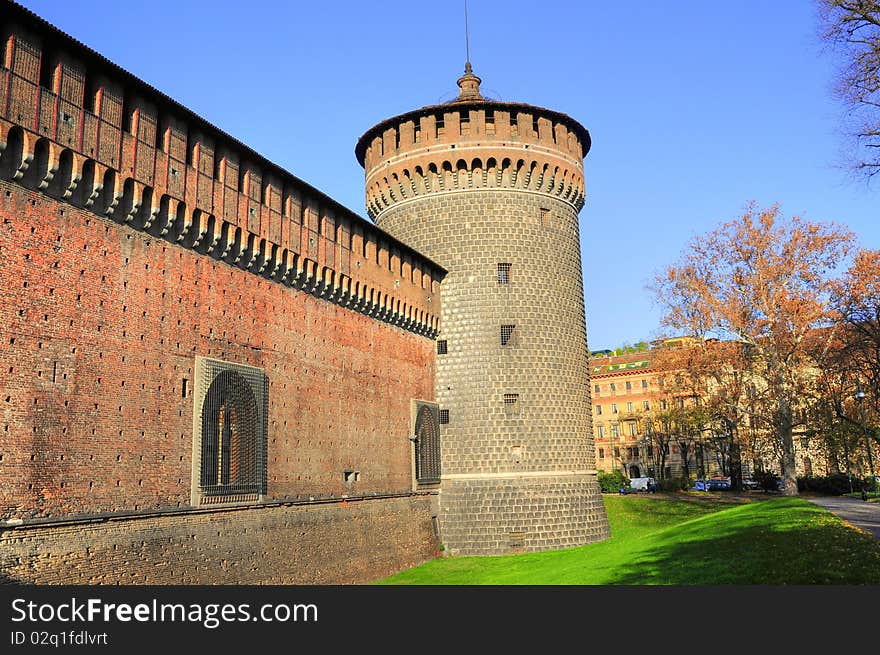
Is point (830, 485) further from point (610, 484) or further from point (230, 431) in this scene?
point (230, 431)

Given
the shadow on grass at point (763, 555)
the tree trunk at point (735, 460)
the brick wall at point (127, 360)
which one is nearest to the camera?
the shadow on grass at point (763, 555)

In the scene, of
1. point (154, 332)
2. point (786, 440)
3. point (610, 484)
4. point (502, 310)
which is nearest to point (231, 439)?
point (154, 332)

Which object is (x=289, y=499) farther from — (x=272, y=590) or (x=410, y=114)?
(x=410, y=114)

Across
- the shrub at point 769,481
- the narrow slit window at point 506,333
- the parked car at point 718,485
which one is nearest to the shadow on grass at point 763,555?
the narrow slit window at point 506,333

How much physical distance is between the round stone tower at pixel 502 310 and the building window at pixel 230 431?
34.2ft

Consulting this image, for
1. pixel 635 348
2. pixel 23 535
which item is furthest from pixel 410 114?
pixel 635 348

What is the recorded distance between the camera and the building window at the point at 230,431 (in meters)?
16.7

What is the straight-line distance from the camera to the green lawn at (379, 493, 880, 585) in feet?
42.7

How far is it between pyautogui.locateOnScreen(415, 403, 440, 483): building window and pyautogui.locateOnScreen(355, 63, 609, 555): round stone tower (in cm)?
46

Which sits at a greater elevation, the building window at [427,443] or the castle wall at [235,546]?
the building window at [427,443]

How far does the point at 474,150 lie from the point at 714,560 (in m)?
18.2

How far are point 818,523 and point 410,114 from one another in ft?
65.8

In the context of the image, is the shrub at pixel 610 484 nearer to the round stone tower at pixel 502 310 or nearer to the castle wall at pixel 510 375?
the castle wall at pixel 510 375

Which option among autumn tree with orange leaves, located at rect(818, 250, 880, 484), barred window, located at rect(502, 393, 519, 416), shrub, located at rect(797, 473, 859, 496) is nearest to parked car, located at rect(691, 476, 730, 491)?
shrub, located at rect(797, 473, 859, 496)
